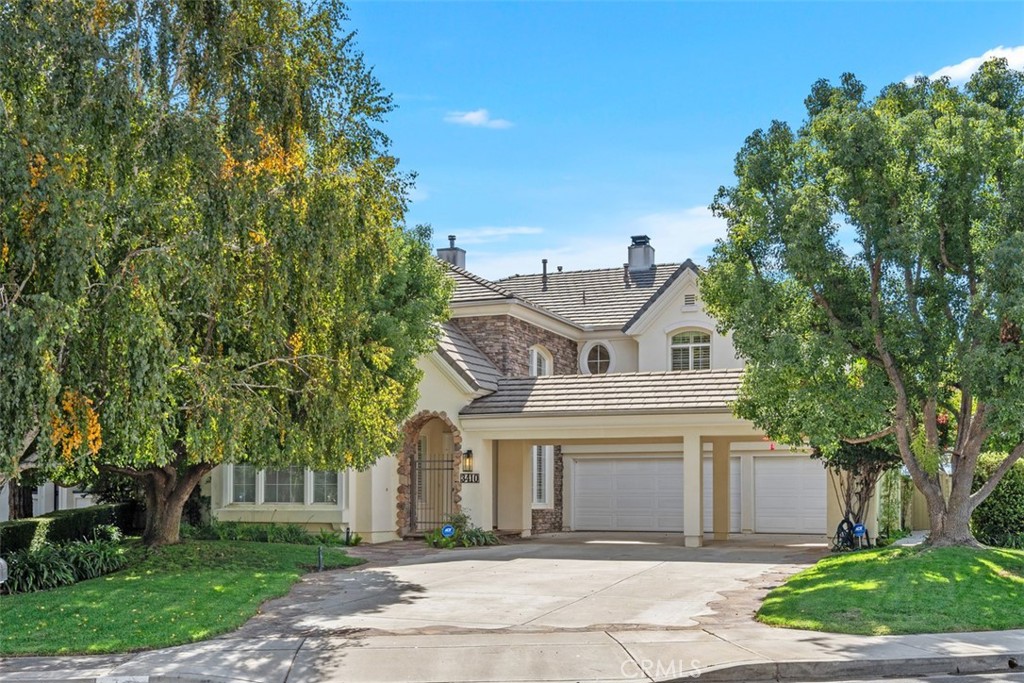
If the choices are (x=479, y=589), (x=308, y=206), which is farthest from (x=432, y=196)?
(x=479, y=589)

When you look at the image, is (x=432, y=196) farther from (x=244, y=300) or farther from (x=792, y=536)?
(x=792, y=536)

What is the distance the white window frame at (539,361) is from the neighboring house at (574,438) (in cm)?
6

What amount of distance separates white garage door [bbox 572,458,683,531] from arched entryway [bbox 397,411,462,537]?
4956mm

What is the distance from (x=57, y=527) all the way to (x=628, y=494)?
50.4 feet

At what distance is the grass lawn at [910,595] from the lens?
11.6m

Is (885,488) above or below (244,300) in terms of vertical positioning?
below

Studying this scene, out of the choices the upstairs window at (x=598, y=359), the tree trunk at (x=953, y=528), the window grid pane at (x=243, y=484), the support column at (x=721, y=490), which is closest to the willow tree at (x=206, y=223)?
the window grid pane at (x=243, y=484)

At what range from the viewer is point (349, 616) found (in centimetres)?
1287

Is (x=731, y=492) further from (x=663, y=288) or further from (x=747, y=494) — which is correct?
(x=663, y=288)

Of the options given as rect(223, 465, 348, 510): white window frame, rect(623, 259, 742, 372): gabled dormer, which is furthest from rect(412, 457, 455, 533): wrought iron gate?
rect(623, 259, 742, 372): gabled dormer

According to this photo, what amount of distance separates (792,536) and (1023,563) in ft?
40.5

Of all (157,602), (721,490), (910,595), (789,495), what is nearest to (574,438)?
(721,490)

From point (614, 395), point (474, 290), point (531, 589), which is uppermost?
point (474, 290)

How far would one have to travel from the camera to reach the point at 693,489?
22.3 meters
